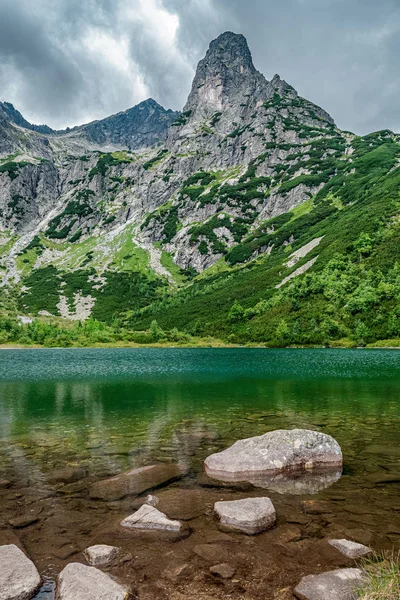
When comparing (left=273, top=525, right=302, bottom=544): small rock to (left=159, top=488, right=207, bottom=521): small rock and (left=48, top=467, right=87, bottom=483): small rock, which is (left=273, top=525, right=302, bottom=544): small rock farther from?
(left=48, top=467, right=87, bottom=483): small rock

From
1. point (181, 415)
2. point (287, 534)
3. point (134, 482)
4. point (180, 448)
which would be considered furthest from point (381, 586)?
point (181, 415)

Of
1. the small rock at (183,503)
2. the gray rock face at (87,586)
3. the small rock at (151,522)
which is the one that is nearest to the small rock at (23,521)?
the small rock at (151,522)

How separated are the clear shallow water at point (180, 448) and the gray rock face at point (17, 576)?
0.29 m

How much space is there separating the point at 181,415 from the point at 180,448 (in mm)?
9492

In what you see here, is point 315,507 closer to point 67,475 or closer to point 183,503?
point 183,503

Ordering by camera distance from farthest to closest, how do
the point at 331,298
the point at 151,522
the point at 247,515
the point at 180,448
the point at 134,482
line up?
the point at 331,298
the point at 180,448
the point at 134,482
the point at 247,515
the point at 151,522

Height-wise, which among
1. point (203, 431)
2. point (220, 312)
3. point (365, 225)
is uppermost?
point (365, 225)

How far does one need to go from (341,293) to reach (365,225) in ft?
152

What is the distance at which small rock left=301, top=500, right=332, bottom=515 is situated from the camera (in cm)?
1117

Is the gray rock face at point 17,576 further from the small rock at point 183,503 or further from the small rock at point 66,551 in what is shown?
Result: the small rock at point 183,503

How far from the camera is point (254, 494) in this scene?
12609 mm

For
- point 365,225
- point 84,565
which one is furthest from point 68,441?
point 365,225

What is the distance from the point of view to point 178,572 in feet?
26.2

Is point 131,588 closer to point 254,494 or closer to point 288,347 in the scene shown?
point 254,494
